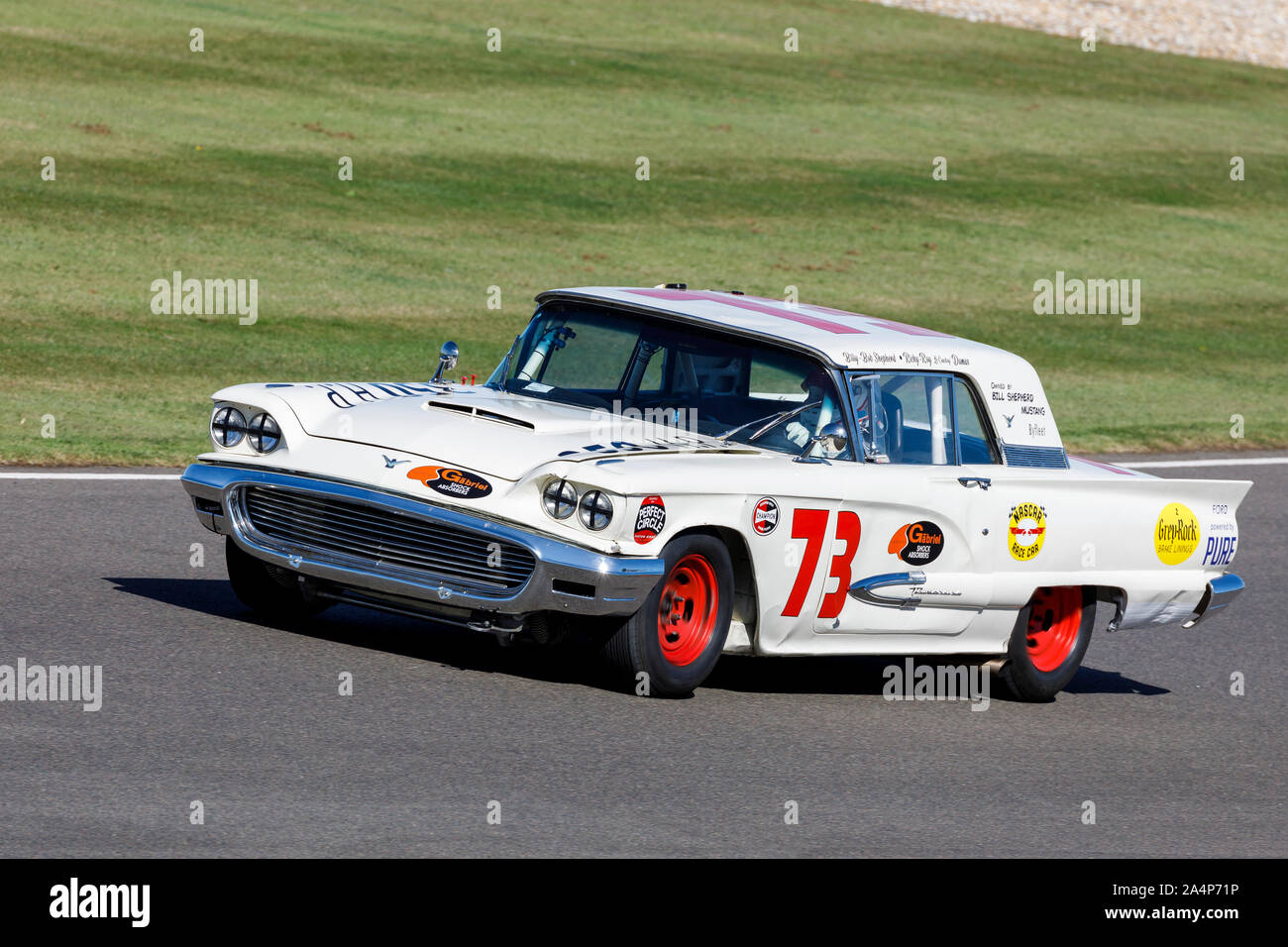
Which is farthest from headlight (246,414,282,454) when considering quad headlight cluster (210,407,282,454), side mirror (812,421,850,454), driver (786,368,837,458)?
side mirror (812,421,850,454)

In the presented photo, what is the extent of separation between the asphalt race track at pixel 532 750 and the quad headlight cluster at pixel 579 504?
762 millimetres

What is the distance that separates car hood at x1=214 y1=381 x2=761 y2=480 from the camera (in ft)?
24.5

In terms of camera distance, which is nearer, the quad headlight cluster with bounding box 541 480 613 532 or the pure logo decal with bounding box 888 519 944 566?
the quad headlight cluster with bounding box 541 480 613 532

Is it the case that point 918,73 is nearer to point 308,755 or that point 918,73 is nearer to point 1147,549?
point 1147,549

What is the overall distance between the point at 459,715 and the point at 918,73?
28707 mm

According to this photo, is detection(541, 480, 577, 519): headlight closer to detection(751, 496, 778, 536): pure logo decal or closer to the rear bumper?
detection(751, 496, 778, 536): pure logo decal

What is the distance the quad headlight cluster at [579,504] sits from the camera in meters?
7.14

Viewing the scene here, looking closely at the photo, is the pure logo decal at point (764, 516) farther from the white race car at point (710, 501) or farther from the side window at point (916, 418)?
the side window at point (916, 418)

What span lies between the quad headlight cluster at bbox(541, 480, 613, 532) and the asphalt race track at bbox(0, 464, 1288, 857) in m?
0.76

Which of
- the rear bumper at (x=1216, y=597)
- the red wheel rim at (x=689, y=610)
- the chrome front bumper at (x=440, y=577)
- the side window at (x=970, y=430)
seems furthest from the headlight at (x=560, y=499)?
the rear bumper at (x=1216, y=597)

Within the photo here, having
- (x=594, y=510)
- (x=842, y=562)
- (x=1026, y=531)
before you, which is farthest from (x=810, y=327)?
(x=594, y=510)

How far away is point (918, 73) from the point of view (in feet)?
112

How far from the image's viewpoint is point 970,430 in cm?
863

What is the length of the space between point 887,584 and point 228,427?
294cm
